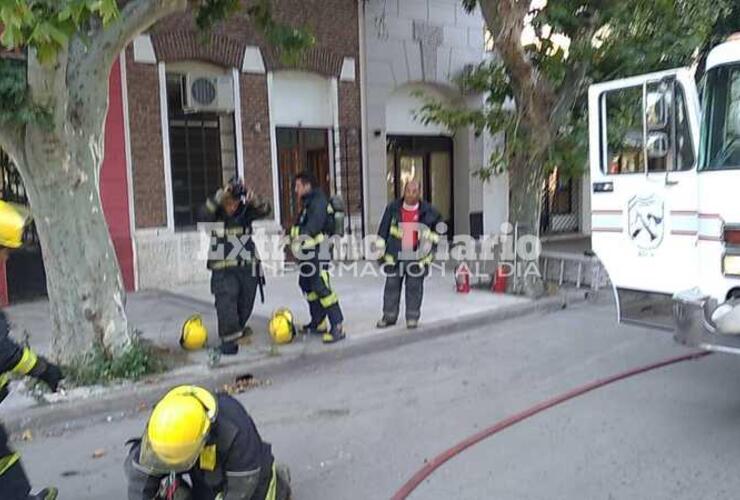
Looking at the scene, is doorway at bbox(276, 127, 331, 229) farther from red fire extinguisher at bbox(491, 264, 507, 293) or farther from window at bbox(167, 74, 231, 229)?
red fire extinguisher at bbox(491, 264, 507, 293)

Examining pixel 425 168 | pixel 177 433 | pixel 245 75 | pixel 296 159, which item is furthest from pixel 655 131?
pixel 425 168

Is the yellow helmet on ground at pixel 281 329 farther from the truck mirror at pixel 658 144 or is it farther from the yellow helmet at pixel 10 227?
the yellow helmet at pixel 10 227

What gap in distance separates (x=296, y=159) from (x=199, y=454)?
10373 millimetres

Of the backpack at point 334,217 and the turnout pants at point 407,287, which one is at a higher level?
the backpack at point 334,217

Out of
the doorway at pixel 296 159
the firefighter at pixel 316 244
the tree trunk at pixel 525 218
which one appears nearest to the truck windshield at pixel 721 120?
the firefighter at pixel 316 244

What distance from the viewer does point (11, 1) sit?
3.75 m

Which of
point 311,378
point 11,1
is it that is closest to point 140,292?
point 311,378

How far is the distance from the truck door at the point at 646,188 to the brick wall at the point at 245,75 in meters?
6.53

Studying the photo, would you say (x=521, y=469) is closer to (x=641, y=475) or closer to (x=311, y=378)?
(x=641, y=475)

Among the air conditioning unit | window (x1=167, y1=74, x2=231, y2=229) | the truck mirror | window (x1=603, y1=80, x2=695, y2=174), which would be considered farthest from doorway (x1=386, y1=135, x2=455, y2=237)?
the truck mirror

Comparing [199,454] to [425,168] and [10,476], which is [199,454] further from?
[425,168]

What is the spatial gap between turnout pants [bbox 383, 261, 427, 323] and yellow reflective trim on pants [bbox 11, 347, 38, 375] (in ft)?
16.5

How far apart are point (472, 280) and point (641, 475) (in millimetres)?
7054

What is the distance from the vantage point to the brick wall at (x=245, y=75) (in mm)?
10688
